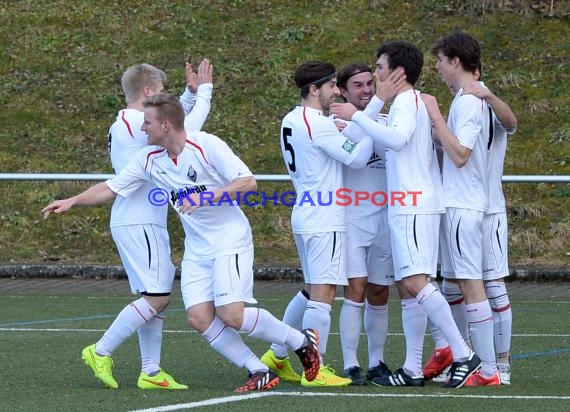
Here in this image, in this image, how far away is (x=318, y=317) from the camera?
29.0ft

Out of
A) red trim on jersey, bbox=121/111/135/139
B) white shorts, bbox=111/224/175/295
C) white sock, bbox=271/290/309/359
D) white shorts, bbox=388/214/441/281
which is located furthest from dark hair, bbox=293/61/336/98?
white sock, bbox=271/290/309/359

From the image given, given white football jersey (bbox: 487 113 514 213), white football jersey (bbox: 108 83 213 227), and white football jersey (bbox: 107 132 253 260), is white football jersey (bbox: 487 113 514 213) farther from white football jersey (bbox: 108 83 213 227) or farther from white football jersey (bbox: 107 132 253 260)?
white football jersey (bbox: 108 83 213 227)

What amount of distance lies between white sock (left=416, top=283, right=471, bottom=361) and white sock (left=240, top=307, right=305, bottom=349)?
2.74 feet

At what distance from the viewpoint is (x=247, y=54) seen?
23.4 metres

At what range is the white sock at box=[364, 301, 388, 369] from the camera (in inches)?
353

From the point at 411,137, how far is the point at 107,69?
50.8ft

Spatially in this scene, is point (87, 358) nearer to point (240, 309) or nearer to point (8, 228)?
point (240, 309)

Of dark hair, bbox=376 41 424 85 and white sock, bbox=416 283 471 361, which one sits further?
dark hair, bbox=376 41 424 85

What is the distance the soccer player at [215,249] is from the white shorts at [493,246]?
4.25ft

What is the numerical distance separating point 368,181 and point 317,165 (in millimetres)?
426

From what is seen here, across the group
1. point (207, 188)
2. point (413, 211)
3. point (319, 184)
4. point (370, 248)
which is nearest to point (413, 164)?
point (413, 211)

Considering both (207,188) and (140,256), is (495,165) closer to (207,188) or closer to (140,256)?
(207,188)

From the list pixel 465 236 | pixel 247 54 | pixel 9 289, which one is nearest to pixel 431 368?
pixel 465 236

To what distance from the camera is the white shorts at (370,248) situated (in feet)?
29.2
